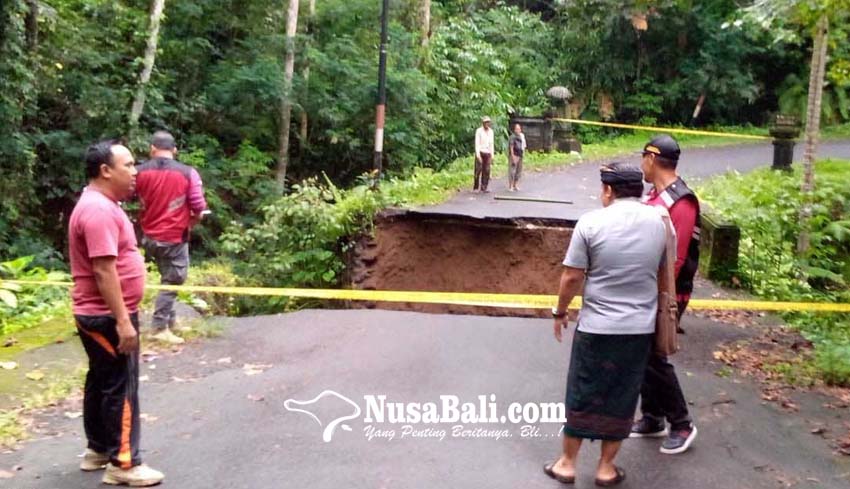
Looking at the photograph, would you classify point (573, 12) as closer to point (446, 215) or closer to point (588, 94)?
point (588, 94)

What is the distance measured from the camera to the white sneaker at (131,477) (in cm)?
473

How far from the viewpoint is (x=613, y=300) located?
4582mm

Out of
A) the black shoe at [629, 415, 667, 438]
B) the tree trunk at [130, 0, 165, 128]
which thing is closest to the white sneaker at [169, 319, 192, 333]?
the black shoe at [629, 415, 667, 438]

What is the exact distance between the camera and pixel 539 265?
1307cm

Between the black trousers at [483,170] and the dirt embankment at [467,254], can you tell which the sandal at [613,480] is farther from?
the black trousers at [483,170]

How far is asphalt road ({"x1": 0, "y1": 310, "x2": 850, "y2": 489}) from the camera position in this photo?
5.01m

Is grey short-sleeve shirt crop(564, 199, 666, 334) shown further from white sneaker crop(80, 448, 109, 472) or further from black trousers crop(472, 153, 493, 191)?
black trousers crop(472, 153, 493, 191)

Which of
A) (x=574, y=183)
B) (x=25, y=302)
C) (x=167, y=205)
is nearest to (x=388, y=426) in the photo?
(x=167, y=205)

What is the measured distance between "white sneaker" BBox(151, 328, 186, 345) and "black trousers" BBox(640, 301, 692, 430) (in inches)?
168

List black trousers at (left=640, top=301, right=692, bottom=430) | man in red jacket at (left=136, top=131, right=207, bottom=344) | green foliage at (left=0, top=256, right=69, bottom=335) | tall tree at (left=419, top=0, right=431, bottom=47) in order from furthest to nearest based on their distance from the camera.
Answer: tall tree at (left=419, top=0, right=431, bottom=47)
green foliage at (left=0, top=256, right=69, bottom=335)
man in red jacket at (left=136, top=131, right=207, bottom=344)
black trousers at (left=640, top=301, right=692, bottom=430)

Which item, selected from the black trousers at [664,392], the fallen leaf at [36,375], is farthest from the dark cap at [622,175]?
the fallen leaf at [36,375]

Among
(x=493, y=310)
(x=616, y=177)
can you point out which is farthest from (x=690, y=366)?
(x=493, y=310)

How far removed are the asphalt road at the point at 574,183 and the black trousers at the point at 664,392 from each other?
821cm

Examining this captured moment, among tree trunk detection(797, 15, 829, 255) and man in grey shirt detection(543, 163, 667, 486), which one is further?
tree trunk detection(797, 15, 829, 255)
